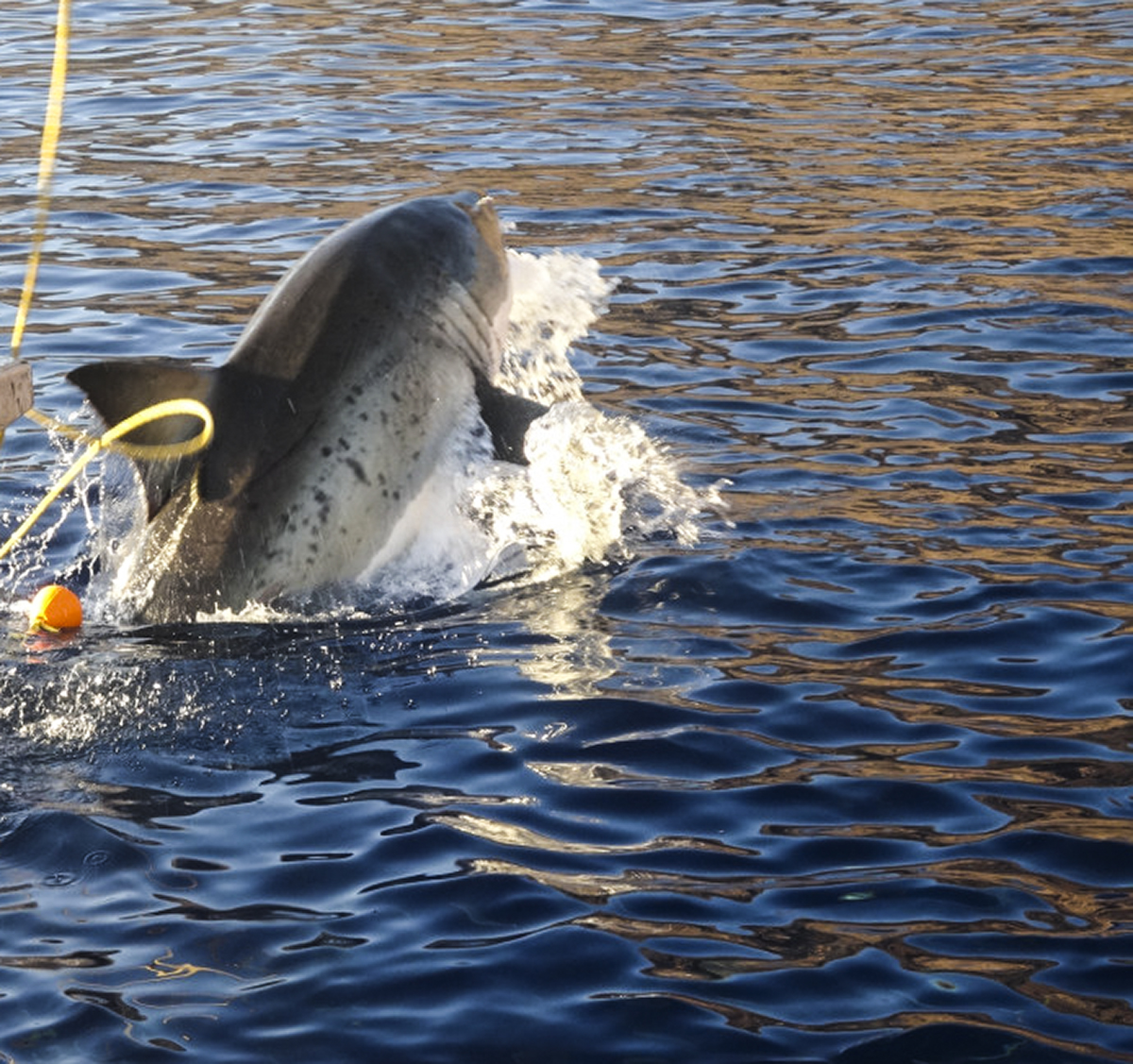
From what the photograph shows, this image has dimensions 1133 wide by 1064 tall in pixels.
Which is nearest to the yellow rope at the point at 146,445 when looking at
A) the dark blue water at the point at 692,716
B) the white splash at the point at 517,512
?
the white splash at the point at 517,512

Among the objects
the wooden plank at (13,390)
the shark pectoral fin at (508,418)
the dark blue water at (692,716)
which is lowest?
the dark blue water at (692,716)

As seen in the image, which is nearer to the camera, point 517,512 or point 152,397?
point 152,397

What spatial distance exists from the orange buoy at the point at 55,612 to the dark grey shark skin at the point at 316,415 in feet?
0.69

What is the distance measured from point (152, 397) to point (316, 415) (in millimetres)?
743

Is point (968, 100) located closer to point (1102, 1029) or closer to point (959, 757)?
point (959, 757)

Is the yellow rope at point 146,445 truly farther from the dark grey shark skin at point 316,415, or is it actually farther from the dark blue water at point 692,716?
the dark blue water at point 692,716

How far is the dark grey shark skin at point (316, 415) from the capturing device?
7.86 meters

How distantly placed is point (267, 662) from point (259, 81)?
13284 mm

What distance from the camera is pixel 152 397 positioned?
7.59 meters

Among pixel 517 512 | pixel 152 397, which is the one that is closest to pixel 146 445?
pixel 152 397

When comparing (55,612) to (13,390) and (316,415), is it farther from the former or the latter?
(13,390)

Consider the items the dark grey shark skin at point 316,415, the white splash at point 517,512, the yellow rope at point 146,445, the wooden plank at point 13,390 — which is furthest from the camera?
the white splash at point 517,512

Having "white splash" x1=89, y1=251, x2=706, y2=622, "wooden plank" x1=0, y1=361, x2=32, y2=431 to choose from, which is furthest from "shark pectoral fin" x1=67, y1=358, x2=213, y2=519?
"wooden plank" x1=0, y1=361, x2=32, y2=431

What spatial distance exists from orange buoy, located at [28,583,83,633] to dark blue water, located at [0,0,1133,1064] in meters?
0.14
